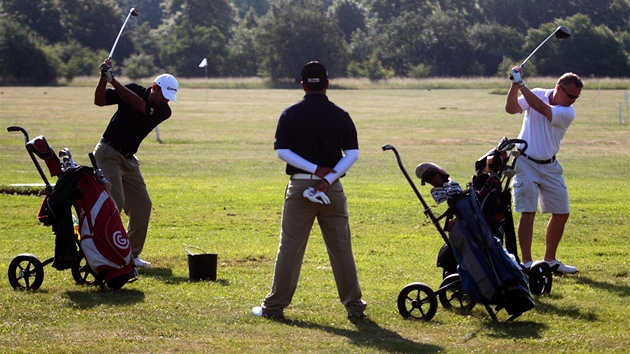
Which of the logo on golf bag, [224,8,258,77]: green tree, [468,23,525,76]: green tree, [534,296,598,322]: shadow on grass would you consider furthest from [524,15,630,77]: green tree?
the logo on golf bag

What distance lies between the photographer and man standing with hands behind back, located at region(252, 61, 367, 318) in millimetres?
7840

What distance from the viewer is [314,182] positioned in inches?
311

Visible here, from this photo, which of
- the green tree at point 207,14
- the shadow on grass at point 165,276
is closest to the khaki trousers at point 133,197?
the shadow on grass at point 165,276

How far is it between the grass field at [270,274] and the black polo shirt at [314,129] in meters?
1.40

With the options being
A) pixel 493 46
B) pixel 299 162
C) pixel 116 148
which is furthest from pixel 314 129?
pixel 493 46

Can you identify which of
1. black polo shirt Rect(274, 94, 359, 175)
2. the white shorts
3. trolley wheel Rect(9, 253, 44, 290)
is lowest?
trolley wheel Rect(9, 253, 44, 290)

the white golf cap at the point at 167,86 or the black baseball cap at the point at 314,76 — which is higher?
the black baseball cap at the point at 314,76

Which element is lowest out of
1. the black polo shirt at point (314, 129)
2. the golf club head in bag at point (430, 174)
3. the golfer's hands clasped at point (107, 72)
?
the golf club head in bag at point (430, 174)

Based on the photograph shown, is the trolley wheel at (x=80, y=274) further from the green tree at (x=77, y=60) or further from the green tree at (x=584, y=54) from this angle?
the green tree at (x=77, y=60)

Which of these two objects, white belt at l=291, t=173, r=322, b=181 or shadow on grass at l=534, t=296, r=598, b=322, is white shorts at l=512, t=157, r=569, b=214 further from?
white belt at l=291, t=173, r=322, b=181

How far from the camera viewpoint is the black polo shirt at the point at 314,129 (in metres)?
7.84

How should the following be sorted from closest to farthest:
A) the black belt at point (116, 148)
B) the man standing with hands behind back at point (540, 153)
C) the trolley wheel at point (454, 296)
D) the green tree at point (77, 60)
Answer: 1. the trolley wheel at point (454, 296)
2. the man standing with hands behind back at point (540, 153)
3. the black belt at point (116, 148)
4. the green tree at point (77, 60)

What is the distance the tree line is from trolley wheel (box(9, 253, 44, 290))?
87.6 m

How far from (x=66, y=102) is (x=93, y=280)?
5384 cm
